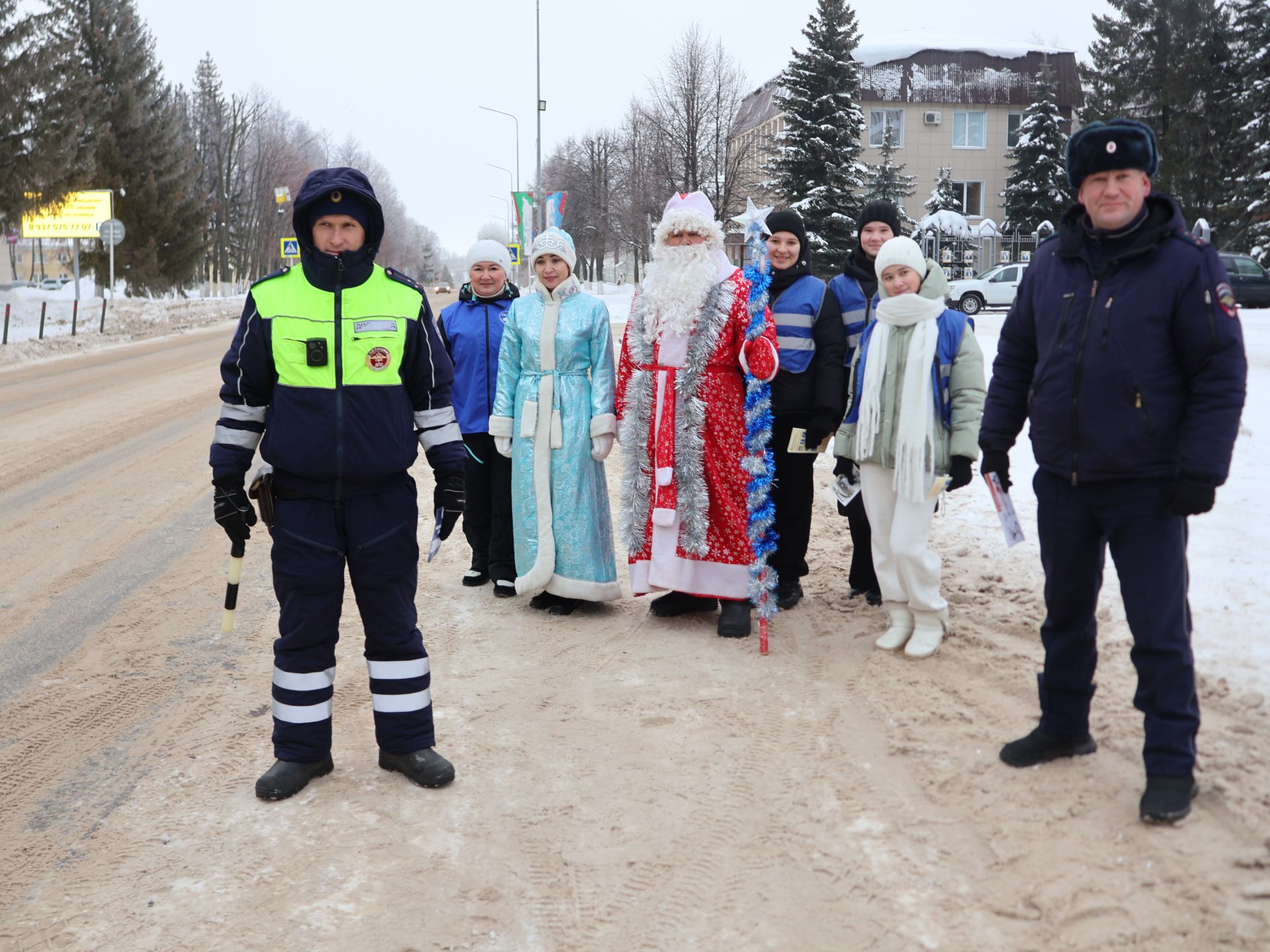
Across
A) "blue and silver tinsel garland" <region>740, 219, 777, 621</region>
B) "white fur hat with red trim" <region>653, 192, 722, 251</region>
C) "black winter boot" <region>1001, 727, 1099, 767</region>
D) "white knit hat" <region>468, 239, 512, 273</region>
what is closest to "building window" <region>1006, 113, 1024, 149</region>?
"white knit hat" <region>468, 239, 512, 273</region>

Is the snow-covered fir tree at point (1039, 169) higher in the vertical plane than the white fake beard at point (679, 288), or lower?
higher

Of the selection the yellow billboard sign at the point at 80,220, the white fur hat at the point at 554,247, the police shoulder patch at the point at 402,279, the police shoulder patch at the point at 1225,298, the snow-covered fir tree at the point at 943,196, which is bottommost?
the police shoulder patch at the point at 1225,298

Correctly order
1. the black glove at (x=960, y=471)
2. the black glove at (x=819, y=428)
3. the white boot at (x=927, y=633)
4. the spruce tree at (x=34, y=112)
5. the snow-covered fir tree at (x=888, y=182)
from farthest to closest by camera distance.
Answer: the snow-covered fir tree at (x=888, y=182) < the spruce tree at (x=34, y=112) < the black glove at (x=819, y=428) < the white boot at (x=927, y=633) < the black glove at (x=960, y=471)

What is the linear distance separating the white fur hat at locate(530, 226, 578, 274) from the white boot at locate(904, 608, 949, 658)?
2.61 m

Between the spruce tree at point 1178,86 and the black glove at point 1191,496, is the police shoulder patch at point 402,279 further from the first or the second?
the spruce tree at point 1178,86

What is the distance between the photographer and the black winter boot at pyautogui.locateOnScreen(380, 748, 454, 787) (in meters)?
3.95

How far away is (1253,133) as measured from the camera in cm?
3456

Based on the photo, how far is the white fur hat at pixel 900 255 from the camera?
17.2ft

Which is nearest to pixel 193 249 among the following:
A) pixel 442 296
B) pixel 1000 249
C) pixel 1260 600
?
pixel 442 296

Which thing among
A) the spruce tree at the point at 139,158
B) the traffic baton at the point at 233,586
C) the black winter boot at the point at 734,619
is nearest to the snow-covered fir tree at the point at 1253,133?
the black winter boot at the point at 734,619

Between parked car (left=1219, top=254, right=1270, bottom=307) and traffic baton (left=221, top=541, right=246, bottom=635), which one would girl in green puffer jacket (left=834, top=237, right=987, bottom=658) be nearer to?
traffic baton (left=221, top=541, right=246, bottom=635)

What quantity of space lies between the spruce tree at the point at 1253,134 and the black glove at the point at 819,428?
32.4m

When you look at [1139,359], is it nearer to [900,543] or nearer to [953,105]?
[900,543]

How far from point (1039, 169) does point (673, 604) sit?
4390cm
